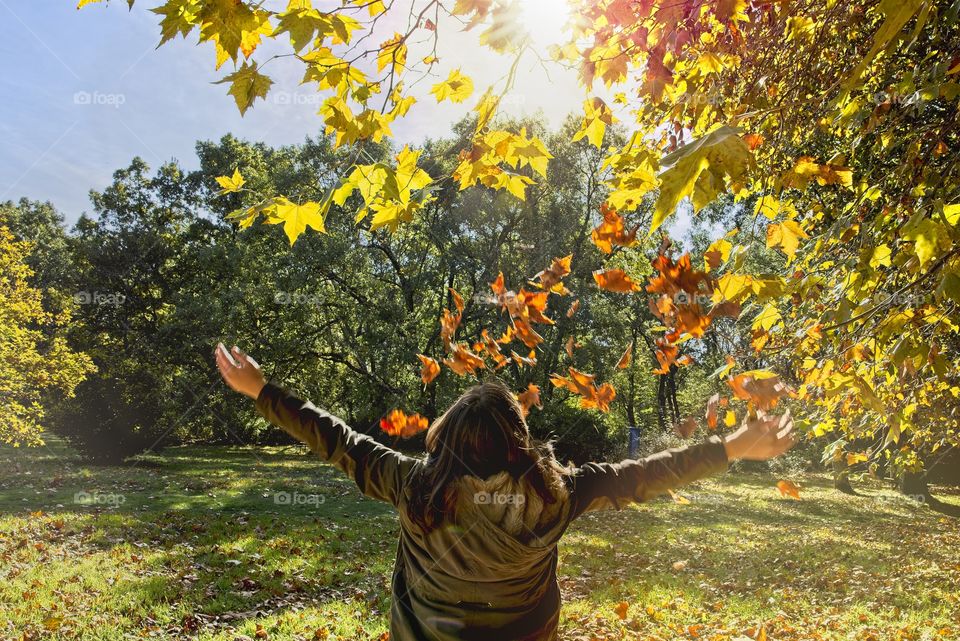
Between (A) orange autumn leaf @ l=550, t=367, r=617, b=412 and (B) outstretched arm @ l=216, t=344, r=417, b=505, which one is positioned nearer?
(B) outstretched arm @ l=216, t=344, r=417, b=505

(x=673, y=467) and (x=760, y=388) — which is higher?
(x=760, y=388)

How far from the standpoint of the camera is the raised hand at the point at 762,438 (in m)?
1.93

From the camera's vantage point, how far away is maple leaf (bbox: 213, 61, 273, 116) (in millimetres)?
2170

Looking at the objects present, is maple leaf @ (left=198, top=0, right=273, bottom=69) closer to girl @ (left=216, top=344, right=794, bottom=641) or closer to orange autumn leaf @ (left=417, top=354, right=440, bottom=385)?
girl @ (left=216, top=344, right=794, bottom=641)

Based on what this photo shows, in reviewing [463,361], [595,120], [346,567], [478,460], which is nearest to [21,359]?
[346,567]

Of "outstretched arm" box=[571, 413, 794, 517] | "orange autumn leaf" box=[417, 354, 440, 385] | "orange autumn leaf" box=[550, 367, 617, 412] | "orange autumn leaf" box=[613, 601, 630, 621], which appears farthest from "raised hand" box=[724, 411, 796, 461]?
"orange autumn leaf" box=[613, 601, 630, 621]

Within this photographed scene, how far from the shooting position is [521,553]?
6.52ft

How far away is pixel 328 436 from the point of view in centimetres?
216

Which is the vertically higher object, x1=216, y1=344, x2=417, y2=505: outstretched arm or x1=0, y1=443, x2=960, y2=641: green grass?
x1=216, y1=344, x2=417, y2=505: outstretched arm

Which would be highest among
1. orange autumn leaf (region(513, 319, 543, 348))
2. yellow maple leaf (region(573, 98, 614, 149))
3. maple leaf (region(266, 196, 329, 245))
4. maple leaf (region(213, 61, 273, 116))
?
yellow maple leaf (region(573, 98, 614, 149))

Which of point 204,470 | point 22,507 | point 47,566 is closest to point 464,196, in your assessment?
point 204,470

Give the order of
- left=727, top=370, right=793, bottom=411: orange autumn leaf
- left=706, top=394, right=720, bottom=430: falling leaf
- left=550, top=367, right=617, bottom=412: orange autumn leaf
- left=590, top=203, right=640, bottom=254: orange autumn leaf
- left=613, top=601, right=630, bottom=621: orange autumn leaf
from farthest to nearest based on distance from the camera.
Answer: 1. left=613, top=601, right=630, bottom=621: orange autumn leaf
2. left=550, top=367, right=617, bottom=412: orange autumn leaf
3. left=590, top=203, right=640, bottom=254: orange autumn leaf
4. left=706, top=394, right=720, bottom=430: falling leaf
5. left=727, top=370, right=793, bottom=411: orange autumn leaf

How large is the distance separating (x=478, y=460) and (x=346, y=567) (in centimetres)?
726

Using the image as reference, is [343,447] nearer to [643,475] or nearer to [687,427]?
[643,475]
